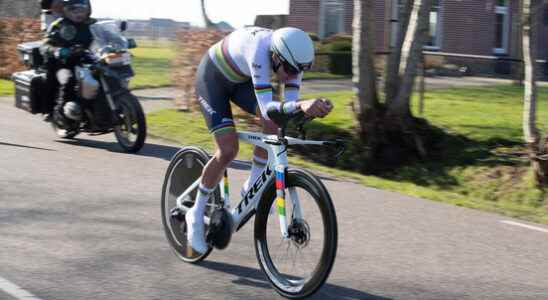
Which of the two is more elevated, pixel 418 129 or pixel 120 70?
pixel 120 70

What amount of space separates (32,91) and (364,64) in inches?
178

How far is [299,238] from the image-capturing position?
17.4 feet

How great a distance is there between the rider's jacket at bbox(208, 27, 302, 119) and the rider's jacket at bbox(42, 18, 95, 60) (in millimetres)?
5875

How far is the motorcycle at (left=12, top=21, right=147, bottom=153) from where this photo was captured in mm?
11023

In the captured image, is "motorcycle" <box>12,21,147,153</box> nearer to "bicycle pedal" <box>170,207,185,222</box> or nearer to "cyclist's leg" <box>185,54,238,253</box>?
"bicycle pedal" <box>170,207,185,222</box>

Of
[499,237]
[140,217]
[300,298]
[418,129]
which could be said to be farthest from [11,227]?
[418,129]

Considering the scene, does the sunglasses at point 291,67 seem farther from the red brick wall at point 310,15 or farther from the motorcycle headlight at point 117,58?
the red brick wall at point 310,15

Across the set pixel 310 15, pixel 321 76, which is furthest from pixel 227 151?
pixel 310 15

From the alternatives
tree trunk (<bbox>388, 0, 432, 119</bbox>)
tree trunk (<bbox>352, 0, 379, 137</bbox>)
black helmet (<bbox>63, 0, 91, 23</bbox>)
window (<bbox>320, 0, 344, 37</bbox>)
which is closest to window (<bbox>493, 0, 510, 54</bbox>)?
window (<bbox>320, 0, 344, 37</bbox>)

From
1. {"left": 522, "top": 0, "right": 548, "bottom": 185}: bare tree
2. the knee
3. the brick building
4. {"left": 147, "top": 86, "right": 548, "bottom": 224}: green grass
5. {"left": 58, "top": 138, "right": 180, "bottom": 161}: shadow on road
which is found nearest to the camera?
the knee

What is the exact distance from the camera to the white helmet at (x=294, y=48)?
514 centimetres

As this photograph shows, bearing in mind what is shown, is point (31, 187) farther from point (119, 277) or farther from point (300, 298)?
point (300, 298)

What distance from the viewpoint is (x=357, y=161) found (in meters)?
12.4

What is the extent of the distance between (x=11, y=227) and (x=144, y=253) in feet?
4.42
